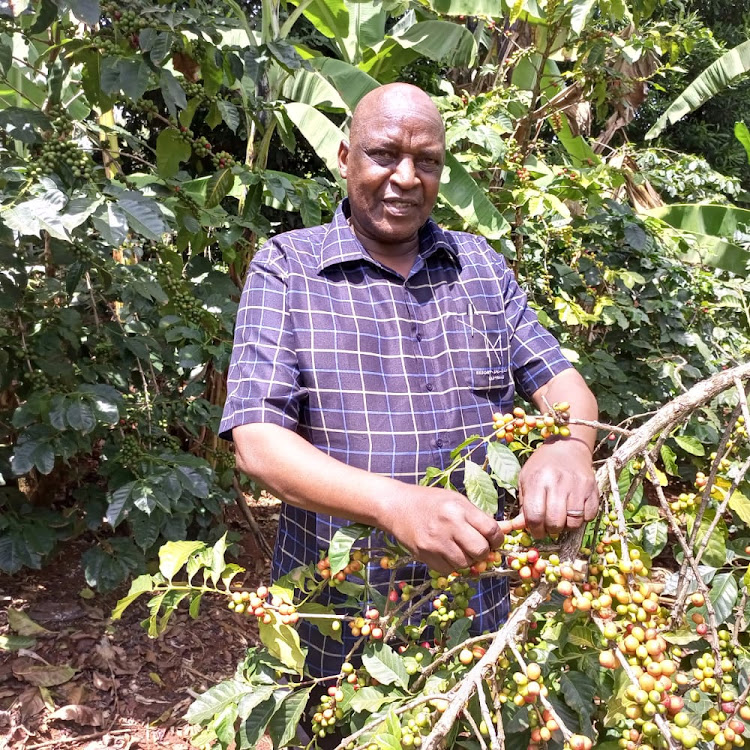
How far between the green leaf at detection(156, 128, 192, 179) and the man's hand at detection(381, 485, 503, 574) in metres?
2.00

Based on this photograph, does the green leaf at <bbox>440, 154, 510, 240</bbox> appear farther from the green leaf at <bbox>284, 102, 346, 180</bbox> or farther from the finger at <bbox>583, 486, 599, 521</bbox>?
the finger at <bbox>583, 486, 599, 521</bbox>

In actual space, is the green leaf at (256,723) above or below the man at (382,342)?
below

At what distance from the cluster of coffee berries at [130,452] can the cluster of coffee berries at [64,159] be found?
39.0 inches

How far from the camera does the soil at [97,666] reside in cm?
253

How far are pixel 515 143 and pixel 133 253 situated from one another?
1.89 metres

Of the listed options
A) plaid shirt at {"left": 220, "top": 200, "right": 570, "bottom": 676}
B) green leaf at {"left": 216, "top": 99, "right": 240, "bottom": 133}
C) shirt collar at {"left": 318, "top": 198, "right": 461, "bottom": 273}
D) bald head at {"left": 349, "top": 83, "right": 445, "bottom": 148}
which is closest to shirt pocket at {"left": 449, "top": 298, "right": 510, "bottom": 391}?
plaid shirt at {"left": 220, "top": 200, "right": 570, "bottom": 676}

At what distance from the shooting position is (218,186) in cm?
271

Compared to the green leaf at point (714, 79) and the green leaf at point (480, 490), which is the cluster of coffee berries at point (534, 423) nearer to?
the green leaf at point (480, 490)

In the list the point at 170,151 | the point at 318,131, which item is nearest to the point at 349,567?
the point at 170,151

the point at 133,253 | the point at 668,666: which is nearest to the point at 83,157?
the point at 133,253

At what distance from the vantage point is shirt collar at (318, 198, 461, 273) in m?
1.52

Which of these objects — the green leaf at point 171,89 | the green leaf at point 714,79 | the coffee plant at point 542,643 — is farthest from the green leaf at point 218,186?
the green leaf at point 714,79

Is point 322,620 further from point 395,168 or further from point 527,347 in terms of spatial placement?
point 395,168

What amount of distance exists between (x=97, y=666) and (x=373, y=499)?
7.81 ft
